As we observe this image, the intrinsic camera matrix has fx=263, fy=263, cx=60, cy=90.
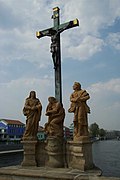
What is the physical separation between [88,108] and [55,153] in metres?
1.95

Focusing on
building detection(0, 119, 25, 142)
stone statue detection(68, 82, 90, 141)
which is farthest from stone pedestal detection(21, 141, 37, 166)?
building detection(0, 119, 25, 142)

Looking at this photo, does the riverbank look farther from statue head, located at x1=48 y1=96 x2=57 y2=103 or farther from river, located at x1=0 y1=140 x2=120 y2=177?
river, located at x1=0 y1=140 x2=120 y2=177

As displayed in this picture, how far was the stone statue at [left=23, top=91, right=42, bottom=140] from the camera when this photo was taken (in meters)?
9.92

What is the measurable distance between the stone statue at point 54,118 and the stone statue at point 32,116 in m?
0.47

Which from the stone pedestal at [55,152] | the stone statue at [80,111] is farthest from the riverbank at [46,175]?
the stone pedestal at [55,152]

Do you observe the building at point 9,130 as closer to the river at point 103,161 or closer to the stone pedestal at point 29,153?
the river at point 103,161

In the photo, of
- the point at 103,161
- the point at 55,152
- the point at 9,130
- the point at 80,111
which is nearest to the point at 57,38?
the point at 80,111

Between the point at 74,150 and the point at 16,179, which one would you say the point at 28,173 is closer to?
the point at 16,179

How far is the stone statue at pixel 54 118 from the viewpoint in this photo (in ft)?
30.7

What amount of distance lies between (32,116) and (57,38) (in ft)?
11.4

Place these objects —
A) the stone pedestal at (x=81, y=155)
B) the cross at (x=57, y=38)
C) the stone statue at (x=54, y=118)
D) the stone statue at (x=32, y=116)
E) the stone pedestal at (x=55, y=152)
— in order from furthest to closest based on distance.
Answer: the cross at (x=57, y=38)
the stone statue at (x=32, y=116)
the stone statue at (x=54, y=118)
the stone pedestal at (x=55, y=152)
the stone pedestal at (x=81, y=155)

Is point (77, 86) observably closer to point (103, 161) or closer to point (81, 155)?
point (81, 155)

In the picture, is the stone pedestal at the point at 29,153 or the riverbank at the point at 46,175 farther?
the stone pedestal at the point at 29,153

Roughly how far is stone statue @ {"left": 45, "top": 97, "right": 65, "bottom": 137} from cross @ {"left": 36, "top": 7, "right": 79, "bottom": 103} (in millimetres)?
572
